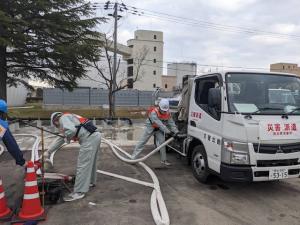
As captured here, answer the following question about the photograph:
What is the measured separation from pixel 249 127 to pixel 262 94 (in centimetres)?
92

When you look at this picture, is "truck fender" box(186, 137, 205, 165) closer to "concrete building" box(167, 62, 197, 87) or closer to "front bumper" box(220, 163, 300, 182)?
"front bumper" box(220, 163, 300, 182)

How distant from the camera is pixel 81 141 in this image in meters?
5.28

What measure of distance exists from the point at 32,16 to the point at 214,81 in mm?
11145

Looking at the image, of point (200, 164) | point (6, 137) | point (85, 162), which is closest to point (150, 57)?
point (200, 164)

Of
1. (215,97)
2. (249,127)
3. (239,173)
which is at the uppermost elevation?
(215,97)

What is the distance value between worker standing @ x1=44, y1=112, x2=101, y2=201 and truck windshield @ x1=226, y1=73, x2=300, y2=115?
8.29 ft

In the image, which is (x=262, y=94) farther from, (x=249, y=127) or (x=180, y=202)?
(x=180, y=202)

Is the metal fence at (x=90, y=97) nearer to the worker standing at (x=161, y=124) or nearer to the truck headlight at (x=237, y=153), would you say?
the worker standing at (x=161, y=124)

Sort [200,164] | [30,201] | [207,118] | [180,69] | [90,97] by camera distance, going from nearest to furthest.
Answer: [30,201], [207,118], [200,164], [90,97], [180,69]

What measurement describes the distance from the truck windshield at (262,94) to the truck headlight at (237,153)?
586mm

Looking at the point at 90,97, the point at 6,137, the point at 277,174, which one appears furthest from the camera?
the point at 90,97

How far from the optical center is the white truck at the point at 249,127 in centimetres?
482

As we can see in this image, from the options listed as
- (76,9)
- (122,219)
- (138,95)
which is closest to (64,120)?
(122,219)

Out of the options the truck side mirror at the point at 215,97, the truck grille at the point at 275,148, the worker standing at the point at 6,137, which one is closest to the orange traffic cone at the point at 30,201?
the worker standing at the point at 6,137
